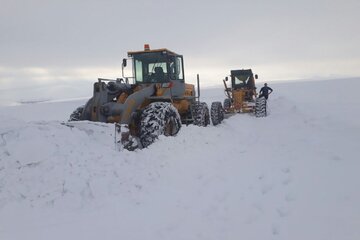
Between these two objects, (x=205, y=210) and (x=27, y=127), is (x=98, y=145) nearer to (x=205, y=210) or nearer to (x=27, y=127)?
(x=27, y=127)

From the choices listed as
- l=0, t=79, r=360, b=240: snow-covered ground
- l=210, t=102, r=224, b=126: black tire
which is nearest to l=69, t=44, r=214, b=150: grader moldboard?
l=0, t=79, r=360, b=240: snow-covered ground

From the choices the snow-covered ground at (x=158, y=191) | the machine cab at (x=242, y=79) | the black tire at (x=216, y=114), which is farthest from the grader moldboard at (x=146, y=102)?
the machine cab at (x=242, y=79)

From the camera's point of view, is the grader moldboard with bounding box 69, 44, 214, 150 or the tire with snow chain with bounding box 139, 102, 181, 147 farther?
the grader moldboard with bounding box 69, 44, 214, 150

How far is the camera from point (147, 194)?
5.41 metres

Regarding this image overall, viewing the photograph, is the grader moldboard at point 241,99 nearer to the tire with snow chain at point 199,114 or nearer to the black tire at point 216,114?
the black tire at point 216,114

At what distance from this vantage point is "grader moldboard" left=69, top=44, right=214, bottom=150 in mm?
8055

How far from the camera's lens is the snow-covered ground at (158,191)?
4.25m

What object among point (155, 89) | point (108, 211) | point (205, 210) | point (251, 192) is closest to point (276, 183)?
point (251, 192)

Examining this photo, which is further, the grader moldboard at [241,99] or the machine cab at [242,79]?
the machine cab at [242,79]

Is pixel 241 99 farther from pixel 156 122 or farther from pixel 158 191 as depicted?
pixel 158 191

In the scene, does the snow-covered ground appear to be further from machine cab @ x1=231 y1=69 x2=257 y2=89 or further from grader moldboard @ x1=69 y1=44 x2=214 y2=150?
machine cab @ x1=231 y1=69 x2=257 y2=89

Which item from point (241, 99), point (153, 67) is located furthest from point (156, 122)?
point (241, 99)

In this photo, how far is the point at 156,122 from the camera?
8023 millimetres

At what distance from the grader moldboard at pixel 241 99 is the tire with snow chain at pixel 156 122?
18.1ft
